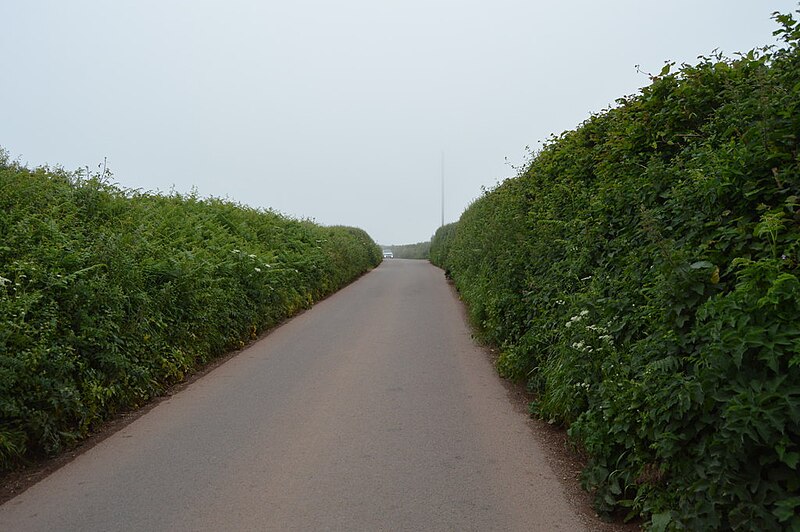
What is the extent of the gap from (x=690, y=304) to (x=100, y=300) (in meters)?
5.78

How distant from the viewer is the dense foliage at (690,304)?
2.69m

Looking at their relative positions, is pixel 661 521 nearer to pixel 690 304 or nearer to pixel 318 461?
pixel 690 304

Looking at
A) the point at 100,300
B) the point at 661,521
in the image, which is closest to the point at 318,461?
the point at 661,521

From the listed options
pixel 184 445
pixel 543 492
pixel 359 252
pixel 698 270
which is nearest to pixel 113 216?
pixel 184 445

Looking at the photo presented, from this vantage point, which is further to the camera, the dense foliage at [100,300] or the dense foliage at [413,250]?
the dense foliage at [413,250]

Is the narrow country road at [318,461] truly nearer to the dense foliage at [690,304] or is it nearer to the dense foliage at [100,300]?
the dense foliage at [100,300]

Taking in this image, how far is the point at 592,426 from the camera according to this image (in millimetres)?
4133

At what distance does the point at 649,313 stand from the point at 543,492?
171cm

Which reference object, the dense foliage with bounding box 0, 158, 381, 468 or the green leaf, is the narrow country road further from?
the green leaf

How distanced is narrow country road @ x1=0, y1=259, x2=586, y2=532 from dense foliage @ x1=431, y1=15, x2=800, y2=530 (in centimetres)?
77

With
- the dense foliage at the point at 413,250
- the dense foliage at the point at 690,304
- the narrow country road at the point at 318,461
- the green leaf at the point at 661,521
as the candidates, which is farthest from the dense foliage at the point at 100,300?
the dense foliage at the point at 413,250

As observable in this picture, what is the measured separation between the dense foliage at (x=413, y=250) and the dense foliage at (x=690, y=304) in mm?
51924

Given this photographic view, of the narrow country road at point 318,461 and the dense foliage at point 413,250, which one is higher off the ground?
the dense foliage at point 413,250

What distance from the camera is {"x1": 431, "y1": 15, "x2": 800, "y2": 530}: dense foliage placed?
269 cm
